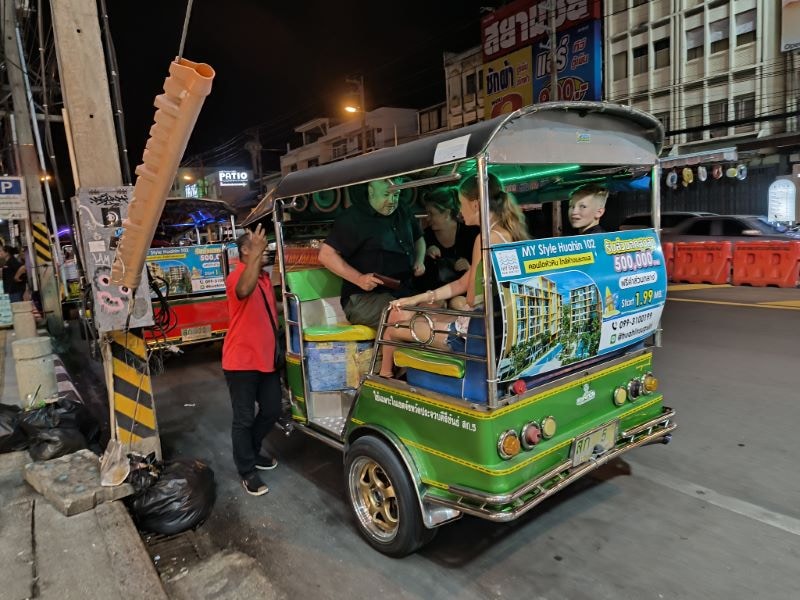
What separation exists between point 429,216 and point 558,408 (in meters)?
2.50

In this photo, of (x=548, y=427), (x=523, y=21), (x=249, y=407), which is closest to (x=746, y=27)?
(x=523, y=21)

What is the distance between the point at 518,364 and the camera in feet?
9.52

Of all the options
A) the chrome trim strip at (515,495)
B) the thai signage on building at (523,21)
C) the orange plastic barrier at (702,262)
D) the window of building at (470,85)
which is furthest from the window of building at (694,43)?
the chrome trim strip at (515,495)

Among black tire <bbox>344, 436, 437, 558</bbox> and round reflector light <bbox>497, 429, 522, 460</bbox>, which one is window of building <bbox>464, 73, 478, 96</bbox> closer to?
black tire <bbox>344, 436, 437, 558</bbox>

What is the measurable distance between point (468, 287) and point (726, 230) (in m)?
13.5

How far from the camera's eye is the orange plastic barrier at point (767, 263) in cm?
1225

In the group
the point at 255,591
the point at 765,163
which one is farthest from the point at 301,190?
the point at 765,163

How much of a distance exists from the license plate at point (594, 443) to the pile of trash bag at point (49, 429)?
156 inches

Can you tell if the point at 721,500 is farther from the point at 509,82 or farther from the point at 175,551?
the point at 509,82

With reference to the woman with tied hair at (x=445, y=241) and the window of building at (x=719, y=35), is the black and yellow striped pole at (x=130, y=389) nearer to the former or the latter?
the woman with tied hair at (x=445, y=241)

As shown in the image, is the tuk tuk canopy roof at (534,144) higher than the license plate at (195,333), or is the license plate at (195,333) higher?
the tuk tuk canopy roof at (534,144)

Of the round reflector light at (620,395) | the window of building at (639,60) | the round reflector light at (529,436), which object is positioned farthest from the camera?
the window of building at (639,60)

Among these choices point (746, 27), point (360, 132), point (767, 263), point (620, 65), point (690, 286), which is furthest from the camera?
point (360, 132)

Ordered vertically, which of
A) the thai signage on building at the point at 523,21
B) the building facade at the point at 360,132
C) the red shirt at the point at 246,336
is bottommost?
the red shirt at the point at 246,336
